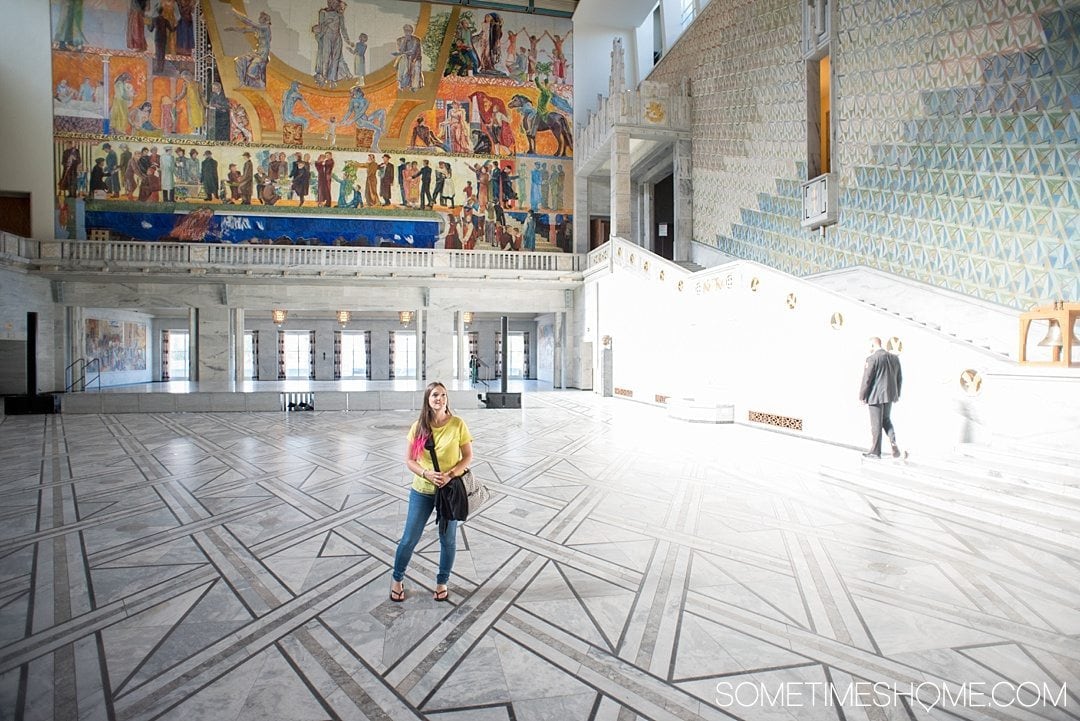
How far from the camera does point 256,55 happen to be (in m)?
19.0

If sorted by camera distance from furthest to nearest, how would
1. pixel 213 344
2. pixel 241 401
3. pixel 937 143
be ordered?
pixel 213 344
pixel 241 401
pixel 937 143

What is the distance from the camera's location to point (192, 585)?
330 cm

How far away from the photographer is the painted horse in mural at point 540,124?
2045 centimetres

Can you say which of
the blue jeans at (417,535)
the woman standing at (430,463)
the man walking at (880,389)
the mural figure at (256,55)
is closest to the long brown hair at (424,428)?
the woman standing at (430,463)

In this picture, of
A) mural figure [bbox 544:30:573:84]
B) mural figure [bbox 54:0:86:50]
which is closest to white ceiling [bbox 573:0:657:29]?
mural figure [bbox 544:30:573:84]

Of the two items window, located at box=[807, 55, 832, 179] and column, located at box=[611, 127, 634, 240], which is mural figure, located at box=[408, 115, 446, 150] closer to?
column, located at box=[611, 127, 634, 240]

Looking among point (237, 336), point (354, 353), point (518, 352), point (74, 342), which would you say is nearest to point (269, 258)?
point (237, 336)

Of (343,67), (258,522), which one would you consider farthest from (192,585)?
(343,67)

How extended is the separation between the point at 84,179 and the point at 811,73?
887 inches

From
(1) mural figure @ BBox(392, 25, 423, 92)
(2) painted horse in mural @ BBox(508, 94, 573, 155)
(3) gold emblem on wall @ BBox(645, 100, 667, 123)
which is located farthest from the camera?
(2) painted horse in mural @ BBox(508, 94, 573, 155)

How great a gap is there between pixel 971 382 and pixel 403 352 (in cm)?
A: 2296

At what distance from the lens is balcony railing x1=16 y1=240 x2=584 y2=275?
16812mm

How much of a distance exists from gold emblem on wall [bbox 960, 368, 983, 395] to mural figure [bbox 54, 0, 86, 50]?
2650cm

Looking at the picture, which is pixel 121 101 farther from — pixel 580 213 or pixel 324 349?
pixel 580 213
